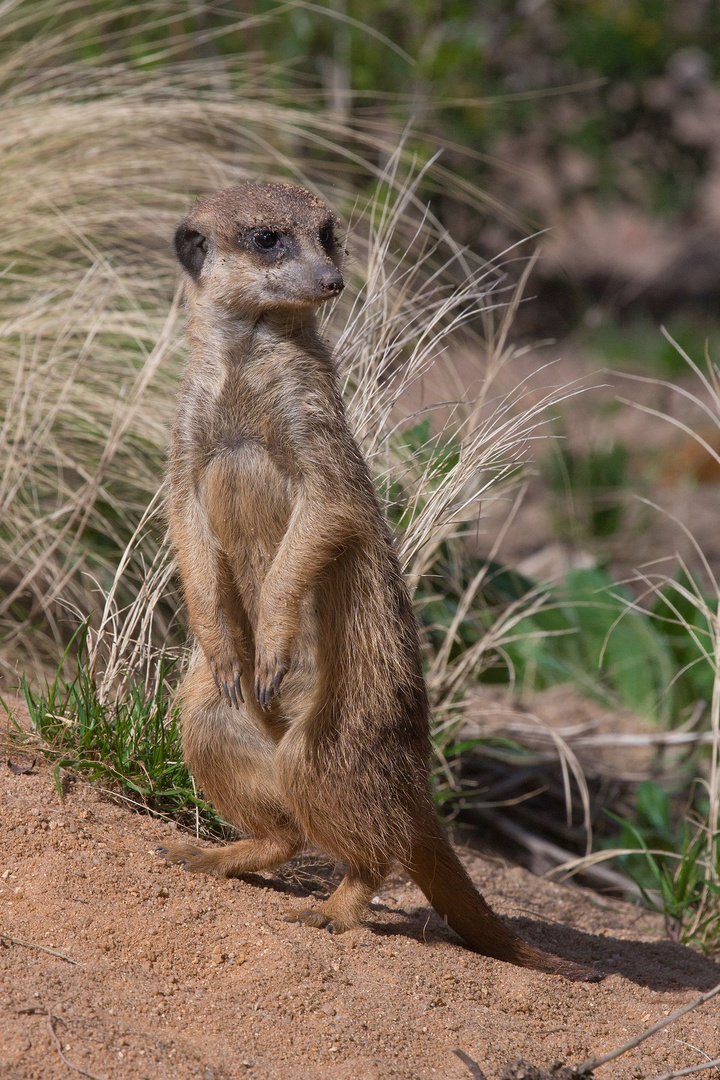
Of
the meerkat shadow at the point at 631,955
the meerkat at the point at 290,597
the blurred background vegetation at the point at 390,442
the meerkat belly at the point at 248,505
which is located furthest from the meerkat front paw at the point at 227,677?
the meerkat shadow at the point at 631,955

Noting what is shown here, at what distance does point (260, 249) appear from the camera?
2533 millimetres

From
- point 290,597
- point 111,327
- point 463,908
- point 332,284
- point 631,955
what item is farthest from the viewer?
point 111,327

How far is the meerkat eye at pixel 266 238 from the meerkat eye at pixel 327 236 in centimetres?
11

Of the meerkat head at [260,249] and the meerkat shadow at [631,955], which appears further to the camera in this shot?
the meerkat shadow at [631,955]

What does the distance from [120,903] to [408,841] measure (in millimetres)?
614

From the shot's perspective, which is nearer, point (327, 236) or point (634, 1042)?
point (634, 1042)

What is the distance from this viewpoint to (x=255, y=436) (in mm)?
2557

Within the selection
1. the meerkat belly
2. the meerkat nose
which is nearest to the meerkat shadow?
the meerkat belly

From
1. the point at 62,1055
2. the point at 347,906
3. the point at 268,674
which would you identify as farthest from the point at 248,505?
the point at 62,1055

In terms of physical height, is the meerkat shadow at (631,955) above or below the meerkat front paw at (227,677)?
below

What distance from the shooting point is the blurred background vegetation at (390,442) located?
3.41m

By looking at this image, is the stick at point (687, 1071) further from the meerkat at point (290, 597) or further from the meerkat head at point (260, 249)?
Result: the meerkat head at point (260, 249)

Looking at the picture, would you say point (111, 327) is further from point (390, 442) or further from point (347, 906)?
point (347, 906)

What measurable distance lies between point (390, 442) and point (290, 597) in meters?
1.46
